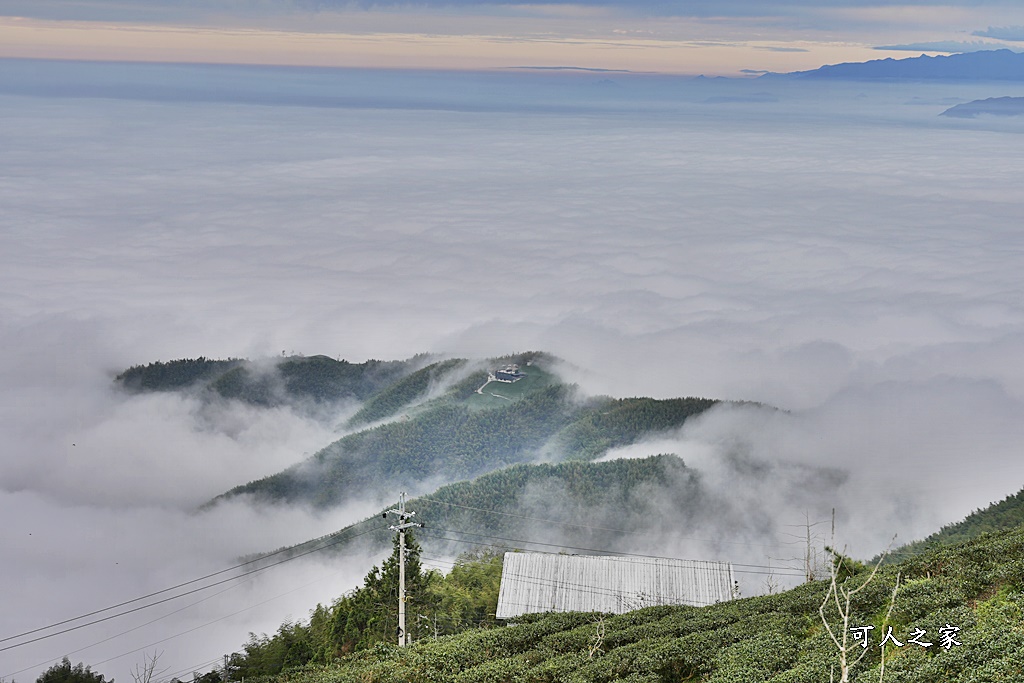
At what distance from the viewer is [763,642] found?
571 inches

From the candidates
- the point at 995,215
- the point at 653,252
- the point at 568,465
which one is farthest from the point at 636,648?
the point at 995,215

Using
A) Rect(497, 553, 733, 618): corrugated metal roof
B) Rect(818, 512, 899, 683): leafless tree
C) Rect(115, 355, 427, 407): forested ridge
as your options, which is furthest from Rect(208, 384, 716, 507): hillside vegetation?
Rect(818, 512, 899, 683): leafless tree

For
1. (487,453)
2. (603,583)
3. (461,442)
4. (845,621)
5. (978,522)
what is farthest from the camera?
(461,442)

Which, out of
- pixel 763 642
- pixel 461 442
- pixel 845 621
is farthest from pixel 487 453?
pixel 845 621

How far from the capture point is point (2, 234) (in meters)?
168

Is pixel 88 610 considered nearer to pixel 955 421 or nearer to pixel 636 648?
pixel 636 648

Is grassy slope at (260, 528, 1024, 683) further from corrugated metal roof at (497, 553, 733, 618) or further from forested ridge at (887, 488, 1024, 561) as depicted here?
forested ridge at (887, 488, 1024, 561)

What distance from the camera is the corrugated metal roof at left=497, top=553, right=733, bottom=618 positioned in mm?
27922

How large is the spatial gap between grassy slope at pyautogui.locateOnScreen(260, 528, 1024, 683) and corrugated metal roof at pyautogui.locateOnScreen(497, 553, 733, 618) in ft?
23.8

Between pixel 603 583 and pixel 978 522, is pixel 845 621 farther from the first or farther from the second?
pixel 978 522

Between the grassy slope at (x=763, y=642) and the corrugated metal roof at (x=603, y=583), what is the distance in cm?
726

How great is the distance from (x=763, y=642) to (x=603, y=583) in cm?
1472

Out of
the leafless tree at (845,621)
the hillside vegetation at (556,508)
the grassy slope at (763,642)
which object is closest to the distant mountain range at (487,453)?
the hillside vegetation at (556,508)

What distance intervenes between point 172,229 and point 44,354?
64657mm
